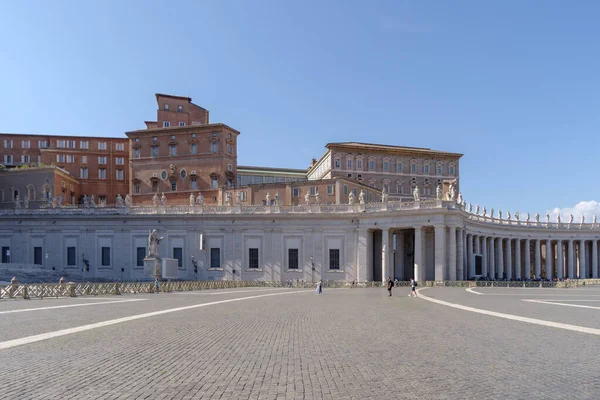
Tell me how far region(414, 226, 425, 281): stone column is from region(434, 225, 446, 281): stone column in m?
1.72

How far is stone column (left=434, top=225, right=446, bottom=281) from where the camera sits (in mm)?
60406

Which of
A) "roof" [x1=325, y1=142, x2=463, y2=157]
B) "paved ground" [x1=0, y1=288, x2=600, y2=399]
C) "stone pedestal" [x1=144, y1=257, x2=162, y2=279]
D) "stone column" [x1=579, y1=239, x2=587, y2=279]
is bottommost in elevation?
"stone column" [x1=579, y1=239, x2=587, y2=279]

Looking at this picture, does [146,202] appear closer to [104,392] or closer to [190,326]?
[190,326]

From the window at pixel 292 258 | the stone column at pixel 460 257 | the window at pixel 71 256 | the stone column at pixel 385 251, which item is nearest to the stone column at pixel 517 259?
the stone column at pixel 460 257

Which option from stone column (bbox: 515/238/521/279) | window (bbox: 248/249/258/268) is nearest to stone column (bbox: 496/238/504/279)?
stone column (bbox: 515/238/521/279)

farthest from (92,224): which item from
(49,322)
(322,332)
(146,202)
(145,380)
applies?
(145,380)

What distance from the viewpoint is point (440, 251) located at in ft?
199

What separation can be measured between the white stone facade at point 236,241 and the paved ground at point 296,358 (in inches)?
1826

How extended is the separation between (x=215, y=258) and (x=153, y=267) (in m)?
14.4

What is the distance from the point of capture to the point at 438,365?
38.4ft

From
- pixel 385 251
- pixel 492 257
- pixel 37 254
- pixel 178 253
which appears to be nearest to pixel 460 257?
pixel 385 251

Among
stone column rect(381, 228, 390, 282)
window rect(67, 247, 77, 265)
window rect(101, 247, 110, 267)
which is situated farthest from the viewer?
window rect(67, 247, 77, 265)

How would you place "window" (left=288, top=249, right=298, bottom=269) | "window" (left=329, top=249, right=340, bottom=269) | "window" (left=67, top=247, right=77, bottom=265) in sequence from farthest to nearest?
1. "window" (left=67, top=247, right=77, bottom=265)
2. "window" (left=288, top=249, right=298, bottom=269)
3. "window" (left=329, top=249, right=340, bottom=269)

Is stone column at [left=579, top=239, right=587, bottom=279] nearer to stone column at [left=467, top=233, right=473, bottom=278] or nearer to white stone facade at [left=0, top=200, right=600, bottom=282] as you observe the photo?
white stone facade at [left=0, top=200, right=600, bottom=282]
